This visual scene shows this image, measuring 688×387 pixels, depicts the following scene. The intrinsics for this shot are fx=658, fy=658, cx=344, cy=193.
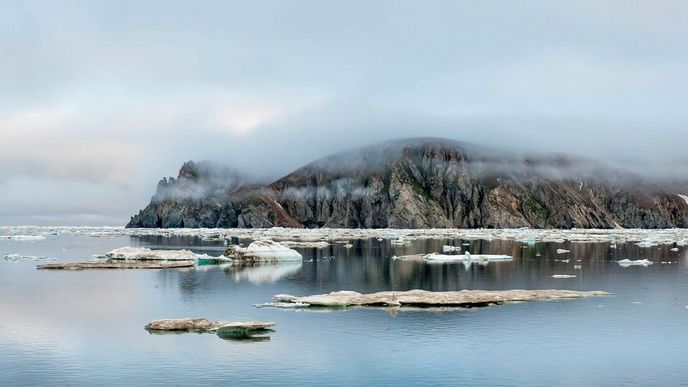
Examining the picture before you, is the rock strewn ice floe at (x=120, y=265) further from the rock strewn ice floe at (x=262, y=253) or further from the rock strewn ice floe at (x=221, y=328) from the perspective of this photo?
the rock strewn ice floe at (x=221, y=328)

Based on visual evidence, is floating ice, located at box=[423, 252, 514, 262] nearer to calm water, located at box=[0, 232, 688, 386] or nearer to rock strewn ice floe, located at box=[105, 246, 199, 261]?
calm water, located at box=[0, 232, 688, 386]

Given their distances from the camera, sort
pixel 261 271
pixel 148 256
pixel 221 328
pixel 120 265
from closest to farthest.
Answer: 1. pixel 221 328
2. pixel 261 271
3. pixel 120 265
4. pixel 148 256

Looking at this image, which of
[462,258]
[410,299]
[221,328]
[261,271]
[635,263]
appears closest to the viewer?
[221,328]

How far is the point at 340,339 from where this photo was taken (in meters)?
37.1

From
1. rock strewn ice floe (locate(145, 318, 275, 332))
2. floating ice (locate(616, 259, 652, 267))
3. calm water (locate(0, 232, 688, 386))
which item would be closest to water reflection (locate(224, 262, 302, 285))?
calm water (locate(0, 232, 688, 386))

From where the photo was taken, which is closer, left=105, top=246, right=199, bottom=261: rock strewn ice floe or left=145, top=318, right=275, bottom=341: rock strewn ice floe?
left=145, top=318, right=275, bottom=341: rock strewn ice floe

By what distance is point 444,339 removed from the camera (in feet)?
122

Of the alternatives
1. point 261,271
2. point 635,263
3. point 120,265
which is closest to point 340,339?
point 261,271

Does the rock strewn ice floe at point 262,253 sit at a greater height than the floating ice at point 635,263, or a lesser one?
greater

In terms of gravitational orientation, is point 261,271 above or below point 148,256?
below

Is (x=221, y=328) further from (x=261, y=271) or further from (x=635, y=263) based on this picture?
(x=635, y=263)

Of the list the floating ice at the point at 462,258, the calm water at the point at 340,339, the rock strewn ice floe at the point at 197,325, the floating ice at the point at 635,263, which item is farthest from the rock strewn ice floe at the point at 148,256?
the floating ice at the point at 635,263

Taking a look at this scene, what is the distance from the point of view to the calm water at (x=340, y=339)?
30188 mm

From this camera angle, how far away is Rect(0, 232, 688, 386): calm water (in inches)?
1188
